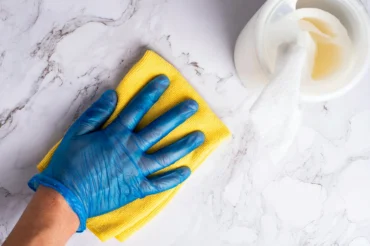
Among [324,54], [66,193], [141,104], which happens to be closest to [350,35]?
[324,54]

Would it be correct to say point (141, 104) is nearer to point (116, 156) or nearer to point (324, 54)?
point (116, 156)

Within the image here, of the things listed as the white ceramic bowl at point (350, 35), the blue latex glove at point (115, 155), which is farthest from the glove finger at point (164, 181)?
the white ceramic bowl at point (350, 35)

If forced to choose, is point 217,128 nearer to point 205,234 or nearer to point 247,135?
point 247,135

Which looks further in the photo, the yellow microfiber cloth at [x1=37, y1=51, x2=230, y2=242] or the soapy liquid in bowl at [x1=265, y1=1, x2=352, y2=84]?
the yellow microfiber cloth at [x1=37, y1=51, x2=230, y2=242]

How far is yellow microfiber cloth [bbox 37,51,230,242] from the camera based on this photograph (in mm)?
886

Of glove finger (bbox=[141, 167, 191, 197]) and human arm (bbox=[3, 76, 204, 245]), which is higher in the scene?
human arm (bbox=[3, 76, 204, 245])

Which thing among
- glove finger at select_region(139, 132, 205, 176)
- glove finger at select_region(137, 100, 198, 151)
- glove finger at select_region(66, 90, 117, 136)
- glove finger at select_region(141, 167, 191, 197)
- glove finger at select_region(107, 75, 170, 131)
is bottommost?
glove finger at select_region(141, 167, 191, 197)

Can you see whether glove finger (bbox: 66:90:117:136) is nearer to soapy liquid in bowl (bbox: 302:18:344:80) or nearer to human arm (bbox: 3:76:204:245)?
human arm (bbox: 3:76:204:245)

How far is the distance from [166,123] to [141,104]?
0.06 meters

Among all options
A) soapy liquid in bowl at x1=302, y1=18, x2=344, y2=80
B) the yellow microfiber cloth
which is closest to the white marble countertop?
the yellow microfiber cloth

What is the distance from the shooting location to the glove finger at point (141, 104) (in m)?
0.86

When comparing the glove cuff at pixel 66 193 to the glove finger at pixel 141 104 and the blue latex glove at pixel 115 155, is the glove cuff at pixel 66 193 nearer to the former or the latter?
the blue latex glove at pixel 115 155

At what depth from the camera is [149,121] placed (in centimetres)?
90

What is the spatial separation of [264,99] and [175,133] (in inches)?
8.9
